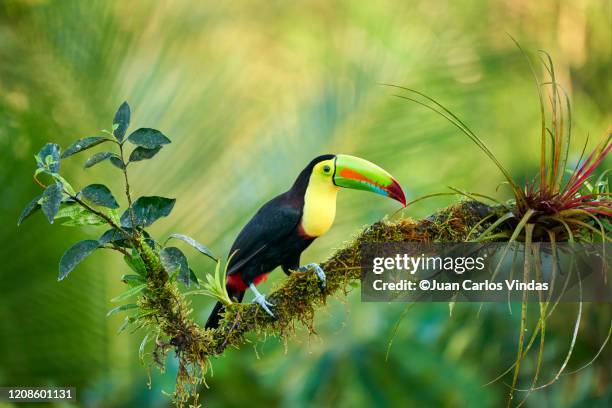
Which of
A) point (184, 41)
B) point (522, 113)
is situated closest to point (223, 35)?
point (184, 41)

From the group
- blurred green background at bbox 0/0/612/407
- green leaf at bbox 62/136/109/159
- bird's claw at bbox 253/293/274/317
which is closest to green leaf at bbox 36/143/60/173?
green leaf at bbox 62/136/109/159

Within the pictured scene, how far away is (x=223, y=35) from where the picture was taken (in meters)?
6.36

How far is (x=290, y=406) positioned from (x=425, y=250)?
7.51 feet

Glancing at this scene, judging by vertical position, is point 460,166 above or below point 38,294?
above

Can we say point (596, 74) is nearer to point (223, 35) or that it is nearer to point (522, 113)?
point (522, 113)

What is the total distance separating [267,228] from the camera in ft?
7.14

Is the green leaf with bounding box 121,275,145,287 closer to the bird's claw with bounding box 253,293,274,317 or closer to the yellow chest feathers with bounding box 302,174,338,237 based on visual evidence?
Answer: the bird's claw with bounding box 253,293,274,317

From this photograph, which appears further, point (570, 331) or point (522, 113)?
point (522, 113)

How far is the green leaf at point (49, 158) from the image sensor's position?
64.2 inches

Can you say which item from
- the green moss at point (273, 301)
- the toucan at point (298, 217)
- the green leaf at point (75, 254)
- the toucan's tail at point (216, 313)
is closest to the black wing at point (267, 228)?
the toucan at point (298, 217)

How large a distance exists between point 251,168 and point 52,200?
2562 millimetres

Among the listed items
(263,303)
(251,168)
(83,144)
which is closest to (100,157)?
(83,144)

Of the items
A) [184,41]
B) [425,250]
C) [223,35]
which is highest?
[223,35]

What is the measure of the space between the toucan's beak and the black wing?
0.15 metres
